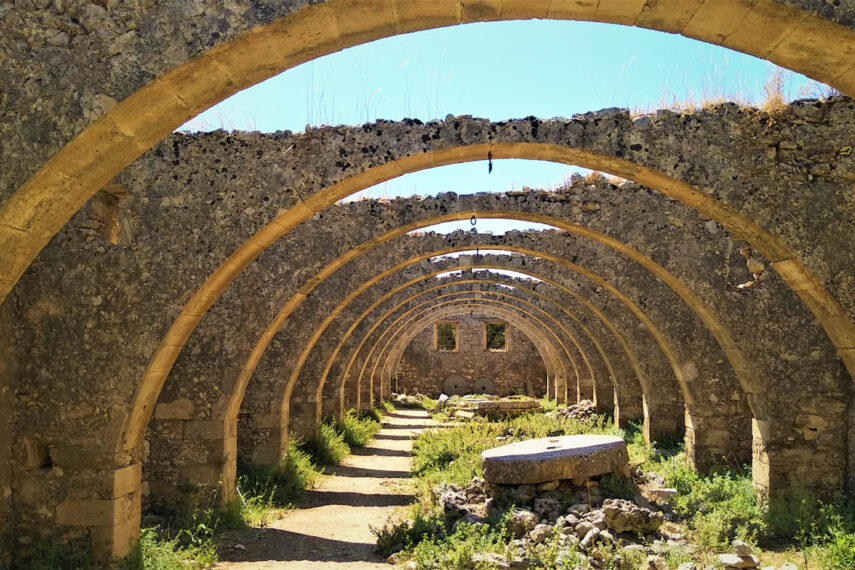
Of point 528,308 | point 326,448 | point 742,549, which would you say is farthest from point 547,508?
point 528,308

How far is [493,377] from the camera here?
29.3 metres

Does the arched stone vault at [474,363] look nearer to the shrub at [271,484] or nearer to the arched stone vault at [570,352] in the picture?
the arched stone vault at [570,352]

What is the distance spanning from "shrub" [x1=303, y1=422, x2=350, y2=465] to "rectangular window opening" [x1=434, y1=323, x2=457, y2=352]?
18.0m

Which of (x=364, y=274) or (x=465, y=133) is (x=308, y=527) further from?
(x=465, y=133)

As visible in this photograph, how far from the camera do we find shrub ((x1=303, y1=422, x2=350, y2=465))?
36.7ft

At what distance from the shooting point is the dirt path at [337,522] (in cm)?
617

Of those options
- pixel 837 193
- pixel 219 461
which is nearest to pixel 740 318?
pixel 837 193

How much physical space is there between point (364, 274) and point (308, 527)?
391 cm

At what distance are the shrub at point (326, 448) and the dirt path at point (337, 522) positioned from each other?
0.20 meters

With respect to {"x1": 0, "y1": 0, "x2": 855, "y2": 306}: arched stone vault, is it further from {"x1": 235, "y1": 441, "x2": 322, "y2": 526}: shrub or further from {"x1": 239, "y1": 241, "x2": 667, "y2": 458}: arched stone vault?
{"x1": 239, "y1": 241, "x2": 667, "y2": 458}: arched stone vault

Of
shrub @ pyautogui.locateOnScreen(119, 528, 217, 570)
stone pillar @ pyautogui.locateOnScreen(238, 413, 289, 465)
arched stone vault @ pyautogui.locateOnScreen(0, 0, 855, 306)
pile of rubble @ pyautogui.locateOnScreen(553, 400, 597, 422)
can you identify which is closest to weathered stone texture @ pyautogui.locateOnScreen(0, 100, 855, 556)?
shrub @ pyautogui.locateOnScreen(119, 528, 217, 570)

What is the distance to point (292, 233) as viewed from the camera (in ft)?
26.1

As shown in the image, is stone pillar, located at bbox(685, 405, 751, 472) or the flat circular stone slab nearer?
the flat circular stone slab

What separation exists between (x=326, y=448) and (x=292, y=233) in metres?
4.84
